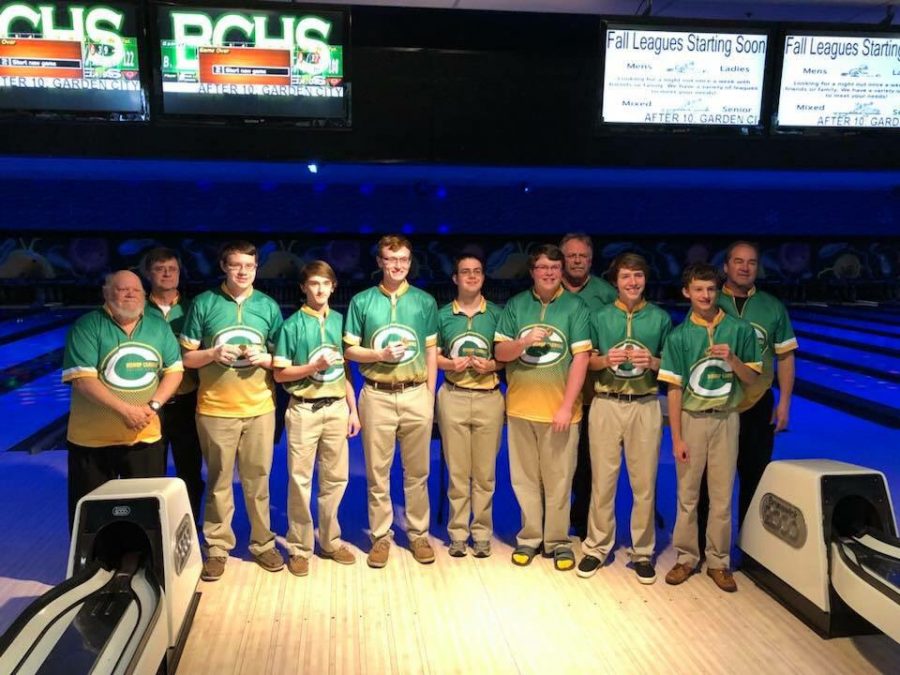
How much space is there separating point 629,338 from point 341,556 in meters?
1.34

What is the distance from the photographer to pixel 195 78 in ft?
8.48

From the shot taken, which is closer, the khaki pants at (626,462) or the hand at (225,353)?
the hand at (225,353)

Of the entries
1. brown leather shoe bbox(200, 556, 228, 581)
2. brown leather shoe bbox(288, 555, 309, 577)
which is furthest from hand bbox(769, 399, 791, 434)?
brown leather shoe bbox(200, 556, 228, 581)

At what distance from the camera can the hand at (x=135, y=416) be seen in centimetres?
230

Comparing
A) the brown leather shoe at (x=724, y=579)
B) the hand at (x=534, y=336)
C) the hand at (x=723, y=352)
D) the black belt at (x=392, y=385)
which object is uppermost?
the hand at (x=534, y=336)

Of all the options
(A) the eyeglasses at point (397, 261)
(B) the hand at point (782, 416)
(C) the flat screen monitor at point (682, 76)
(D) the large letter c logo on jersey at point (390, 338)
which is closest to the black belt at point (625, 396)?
(B) the hand at point (782, 416)

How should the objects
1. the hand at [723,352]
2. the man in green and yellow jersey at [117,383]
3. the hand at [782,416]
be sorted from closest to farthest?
1. the man in green and yellow jersey at [117,383]
2. the hand at [723,352]
3. the hand at [782,416]

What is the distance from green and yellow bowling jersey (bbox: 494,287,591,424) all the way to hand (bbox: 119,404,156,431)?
123 cm

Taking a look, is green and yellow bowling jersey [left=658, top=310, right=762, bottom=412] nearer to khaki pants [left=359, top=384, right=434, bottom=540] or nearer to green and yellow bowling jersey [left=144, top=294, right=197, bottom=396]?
khaki pants [left=359, top=384, right=434, bottom=540]

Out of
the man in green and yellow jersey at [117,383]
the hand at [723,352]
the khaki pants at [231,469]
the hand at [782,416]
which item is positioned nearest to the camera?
the man in green and yellow jersey at [117,383]

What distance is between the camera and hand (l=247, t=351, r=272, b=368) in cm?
247

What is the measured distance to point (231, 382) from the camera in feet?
8.25

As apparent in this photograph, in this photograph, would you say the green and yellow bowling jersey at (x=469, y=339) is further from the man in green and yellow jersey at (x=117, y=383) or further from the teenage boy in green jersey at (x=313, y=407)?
the man in green and yellow jersey at (x=117, y=383)

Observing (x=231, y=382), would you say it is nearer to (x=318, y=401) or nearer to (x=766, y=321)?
(x=318, y=401)
